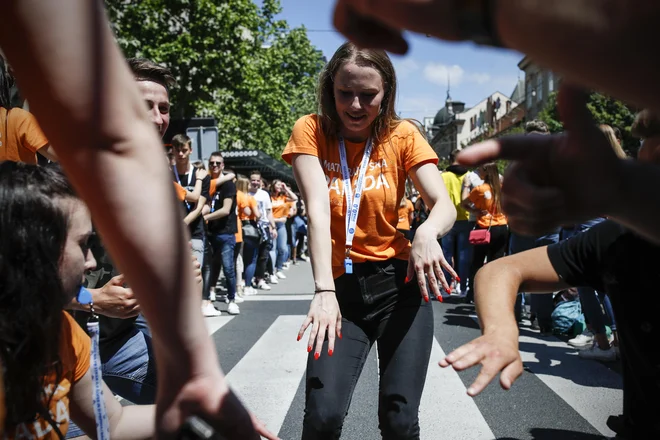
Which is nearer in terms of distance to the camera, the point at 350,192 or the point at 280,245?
the point at 350,192

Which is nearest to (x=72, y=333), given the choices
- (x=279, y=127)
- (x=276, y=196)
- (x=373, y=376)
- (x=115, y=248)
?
(x=115, y=248)

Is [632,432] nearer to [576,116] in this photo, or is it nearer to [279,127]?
[576,116]

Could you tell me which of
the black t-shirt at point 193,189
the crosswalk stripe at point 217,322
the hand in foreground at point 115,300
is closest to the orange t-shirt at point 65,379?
the hand in foreground at point 115,300

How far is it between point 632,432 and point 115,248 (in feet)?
4.91

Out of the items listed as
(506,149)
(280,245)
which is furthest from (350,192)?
(280,245)

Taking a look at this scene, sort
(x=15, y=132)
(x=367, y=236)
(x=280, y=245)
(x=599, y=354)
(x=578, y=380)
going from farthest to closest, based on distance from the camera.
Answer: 1. (x=280, y=245)
2. (x=599, y=354)
3. (x=578, y=380)
4. (x=367, y=236)
5. (x=15, y=132)

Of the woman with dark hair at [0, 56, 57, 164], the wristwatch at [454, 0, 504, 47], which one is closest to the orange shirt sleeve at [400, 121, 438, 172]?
the woman with dark hair at [0, 56, 57, 164]

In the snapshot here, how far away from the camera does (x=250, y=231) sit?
10.7 meters

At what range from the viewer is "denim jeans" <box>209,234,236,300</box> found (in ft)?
28.2

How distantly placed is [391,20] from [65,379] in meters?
1.36

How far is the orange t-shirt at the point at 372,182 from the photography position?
2.66 m

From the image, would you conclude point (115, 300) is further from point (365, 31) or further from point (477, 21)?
point (477, 21)

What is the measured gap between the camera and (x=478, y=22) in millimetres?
769

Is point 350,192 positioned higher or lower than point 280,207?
higher
